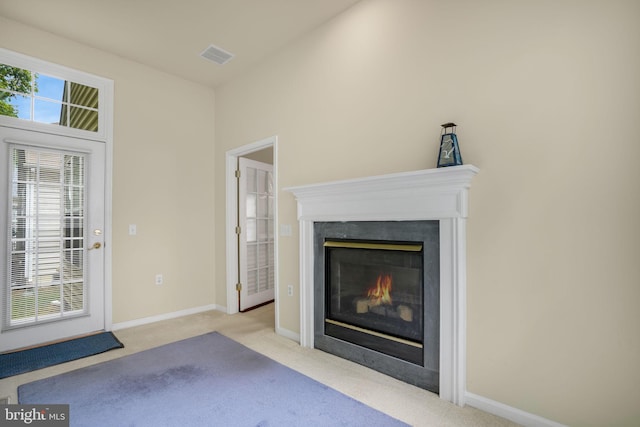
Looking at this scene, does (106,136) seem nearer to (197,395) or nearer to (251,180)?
(251,180)

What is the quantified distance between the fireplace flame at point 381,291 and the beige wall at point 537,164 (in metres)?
0.61

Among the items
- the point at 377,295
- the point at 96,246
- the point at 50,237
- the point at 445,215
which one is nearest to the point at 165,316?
the point at 96,246

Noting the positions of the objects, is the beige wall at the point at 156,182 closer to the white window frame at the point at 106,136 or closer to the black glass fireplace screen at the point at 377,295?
the white window frame at the point at 106,136

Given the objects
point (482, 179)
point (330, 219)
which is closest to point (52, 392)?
point (330, 219)

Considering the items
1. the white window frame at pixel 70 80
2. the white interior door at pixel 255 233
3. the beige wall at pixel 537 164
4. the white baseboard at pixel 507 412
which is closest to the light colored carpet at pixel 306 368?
the white baseboard at pixel 507 412

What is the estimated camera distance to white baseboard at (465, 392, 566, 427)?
179 centimetres

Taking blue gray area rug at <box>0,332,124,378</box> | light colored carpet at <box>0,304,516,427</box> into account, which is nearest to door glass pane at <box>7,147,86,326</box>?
blue gray area rug at <box>0,332,124,378</box>

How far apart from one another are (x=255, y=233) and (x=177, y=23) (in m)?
2.50

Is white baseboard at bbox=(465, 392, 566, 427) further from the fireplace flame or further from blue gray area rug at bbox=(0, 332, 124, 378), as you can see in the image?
blue gray area rug at bbox=(0, 332, 124, 378)

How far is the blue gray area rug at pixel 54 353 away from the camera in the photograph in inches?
100

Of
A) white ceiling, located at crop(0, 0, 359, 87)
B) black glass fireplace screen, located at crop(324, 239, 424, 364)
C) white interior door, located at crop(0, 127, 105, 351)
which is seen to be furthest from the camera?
white interior door, located at crop(0, 127, 105, 351)

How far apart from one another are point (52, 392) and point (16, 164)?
6.77 ft

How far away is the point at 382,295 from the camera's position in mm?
2520

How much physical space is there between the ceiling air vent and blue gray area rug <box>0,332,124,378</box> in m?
3.05
